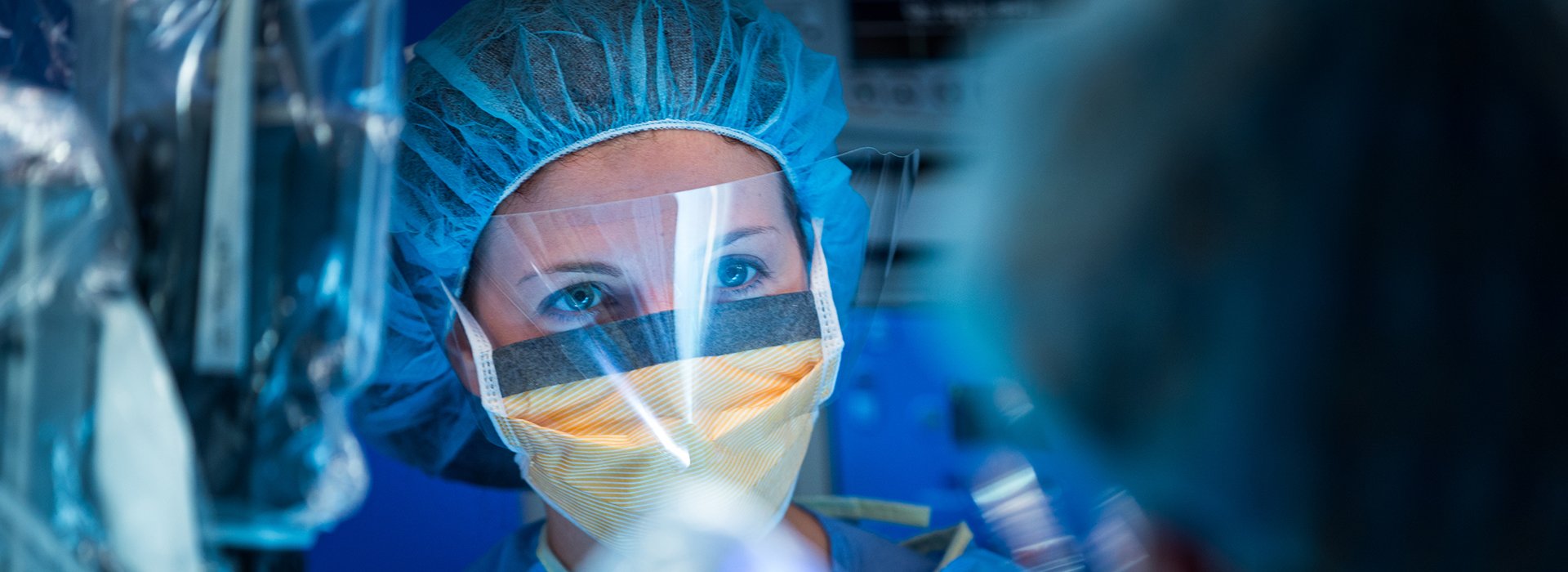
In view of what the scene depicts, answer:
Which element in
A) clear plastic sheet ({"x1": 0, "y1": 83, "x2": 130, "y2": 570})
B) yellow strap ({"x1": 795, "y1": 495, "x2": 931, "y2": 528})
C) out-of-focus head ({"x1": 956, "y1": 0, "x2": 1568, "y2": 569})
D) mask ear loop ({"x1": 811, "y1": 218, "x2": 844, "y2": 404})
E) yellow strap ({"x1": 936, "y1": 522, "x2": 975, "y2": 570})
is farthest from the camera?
yellow strap ({"x1": 795, "y1": 495, "x2": 931, "y2": 528})

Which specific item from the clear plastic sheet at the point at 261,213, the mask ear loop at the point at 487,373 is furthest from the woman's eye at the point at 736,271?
the clear plastic sheet at the point at 261,213

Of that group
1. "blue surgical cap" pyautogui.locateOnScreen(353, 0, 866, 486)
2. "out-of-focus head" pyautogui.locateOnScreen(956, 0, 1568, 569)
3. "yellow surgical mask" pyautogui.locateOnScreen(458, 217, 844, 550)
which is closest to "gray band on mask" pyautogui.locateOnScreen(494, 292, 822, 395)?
"yellow surgical mask" pyautogui.locateOnScreen(458, 217, 844, 550)

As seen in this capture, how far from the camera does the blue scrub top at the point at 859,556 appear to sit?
124cm

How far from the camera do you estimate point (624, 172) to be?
109 cm

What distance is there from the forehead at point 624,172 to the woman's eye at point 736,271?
0.28ft

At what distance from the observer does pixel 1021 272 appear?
18.8 inches

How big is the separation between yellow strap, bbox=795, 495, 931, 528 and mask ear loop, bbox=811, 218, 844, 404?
0.34 m

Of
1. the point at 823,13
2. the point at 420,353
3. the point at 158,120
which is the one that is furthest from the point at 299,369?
the point at 823,13

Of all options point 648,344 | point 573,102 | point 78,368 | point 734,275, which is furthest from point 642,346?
point 78,368

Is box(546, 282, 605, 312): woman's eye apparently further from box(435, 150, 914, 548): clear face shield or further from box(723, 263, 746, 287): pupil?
box(723, 263, 746, 287): pupil

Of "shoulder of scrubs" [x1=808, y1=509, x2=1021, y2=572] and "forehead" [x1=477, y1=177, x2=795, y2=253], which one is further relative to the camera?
"shoulder of scrubs" [x1=808, y1=509, x2=1021, y2=572]

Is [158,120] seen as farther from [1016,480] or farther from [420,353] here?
[1016,480]

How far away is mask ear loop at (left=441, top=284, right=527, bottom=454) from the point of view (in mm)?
1096

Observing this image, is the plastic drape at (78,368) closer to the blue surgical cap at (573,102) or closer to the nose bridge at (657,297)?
the blue surgical cap at (573,102)
